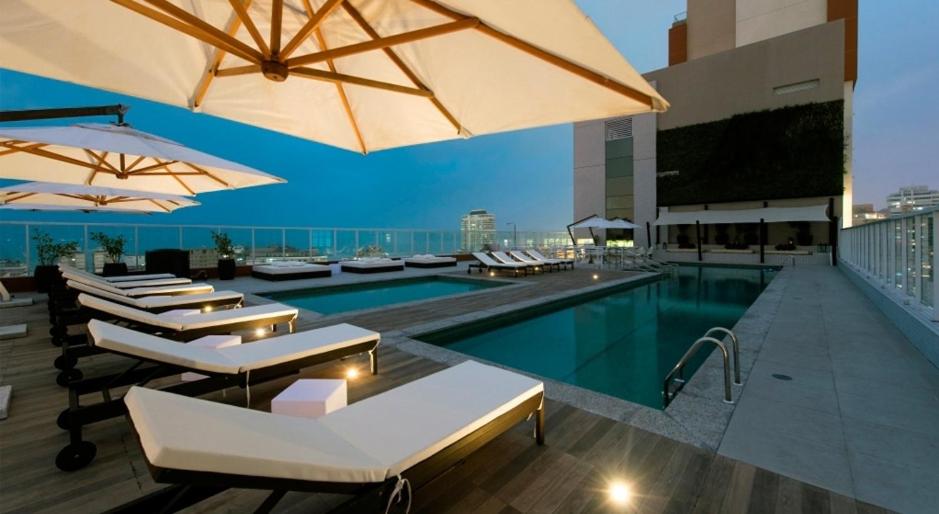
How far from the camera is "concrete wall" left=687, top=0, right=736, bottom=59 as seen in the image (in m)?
22.2

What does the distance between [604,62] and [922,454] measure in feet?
9.46

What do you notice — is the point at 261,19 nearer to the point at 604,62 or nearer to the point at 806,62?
the point at 604,62

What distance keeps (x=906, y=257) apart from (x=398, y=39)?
672 cm

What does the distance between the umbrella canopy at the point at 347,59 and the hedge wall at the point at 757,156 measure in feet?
67.8

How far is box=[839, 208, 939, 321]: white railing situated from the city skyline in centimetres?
5990

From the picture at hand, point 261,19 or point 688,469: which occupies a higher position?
point 261,19

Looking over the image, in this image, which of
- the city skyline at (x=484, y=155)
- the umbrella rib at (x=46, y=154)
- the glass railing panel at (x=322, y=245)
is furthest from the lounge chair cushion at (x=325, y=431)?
the city skyline at (x=484, y=155)

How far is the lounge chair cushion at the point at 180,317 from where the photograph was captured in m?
3.34

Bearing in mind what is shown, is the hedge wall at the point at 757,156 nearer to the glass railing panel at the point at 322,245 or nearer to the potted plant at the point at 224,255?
the glass railing panel at the point at 322,245

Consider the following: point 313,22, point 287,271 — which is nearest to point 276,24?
point 313,22

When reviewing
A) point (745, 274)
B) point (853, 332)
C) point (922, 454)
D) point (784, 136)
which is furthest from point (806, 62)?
point (922, 454)

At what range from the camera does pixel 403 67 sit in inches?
138

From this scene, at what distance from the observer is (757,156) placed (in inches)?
748

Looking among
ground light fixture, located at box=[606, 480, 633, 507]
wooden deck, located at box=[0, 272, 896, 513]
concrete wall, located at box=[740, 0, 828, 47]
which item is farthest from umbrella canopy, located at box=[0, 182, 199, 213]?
concrete wall, located at box=[740, 0, 828, 47]
